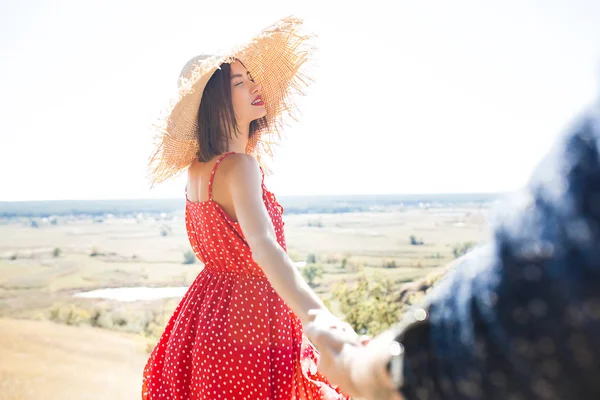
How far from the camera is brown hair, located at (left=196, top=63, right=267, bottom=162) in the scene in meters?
2.24

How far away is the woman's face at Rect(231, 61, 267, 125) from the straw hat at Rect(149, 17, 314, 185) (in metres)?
0.03

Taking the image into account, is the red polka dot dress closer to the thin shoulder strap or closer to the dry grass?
the thin shoulder strap

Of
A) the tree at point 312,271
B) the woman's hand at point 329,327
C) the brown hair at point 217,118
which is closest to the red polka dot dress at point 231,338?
the brown hair at point 217,118

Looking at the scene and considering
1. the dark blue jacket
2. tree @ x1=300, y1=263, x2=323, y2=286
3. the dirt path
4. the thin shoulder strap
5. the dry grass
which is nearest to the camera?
the dark blue jacket

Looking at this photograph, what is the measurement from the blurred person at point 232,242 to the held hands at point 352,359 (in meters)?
0.47

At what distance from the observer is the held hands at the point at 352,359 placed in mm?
756

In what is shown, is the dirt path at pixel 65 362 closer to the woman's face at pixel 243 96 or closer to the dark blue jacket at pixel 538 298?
the woman's face at pixel 243 96

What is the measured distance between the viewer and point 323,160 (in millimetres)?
36375

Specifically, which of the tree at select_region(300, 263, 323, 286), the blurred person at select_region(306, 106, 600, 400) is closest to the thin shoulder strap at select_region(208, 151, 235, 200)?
the blurred person at select_region(306, 106, 600, 400)

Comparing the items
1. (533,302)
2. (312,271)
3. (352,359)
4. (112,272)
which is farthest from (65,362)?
(112,272)

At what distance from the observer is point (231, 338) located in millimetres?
1998

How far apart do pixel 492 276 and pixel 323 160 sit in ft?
118

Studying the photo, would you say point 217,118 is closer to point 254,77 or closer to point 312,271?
point 254,77

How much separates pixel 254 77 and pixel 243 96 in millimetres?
95
